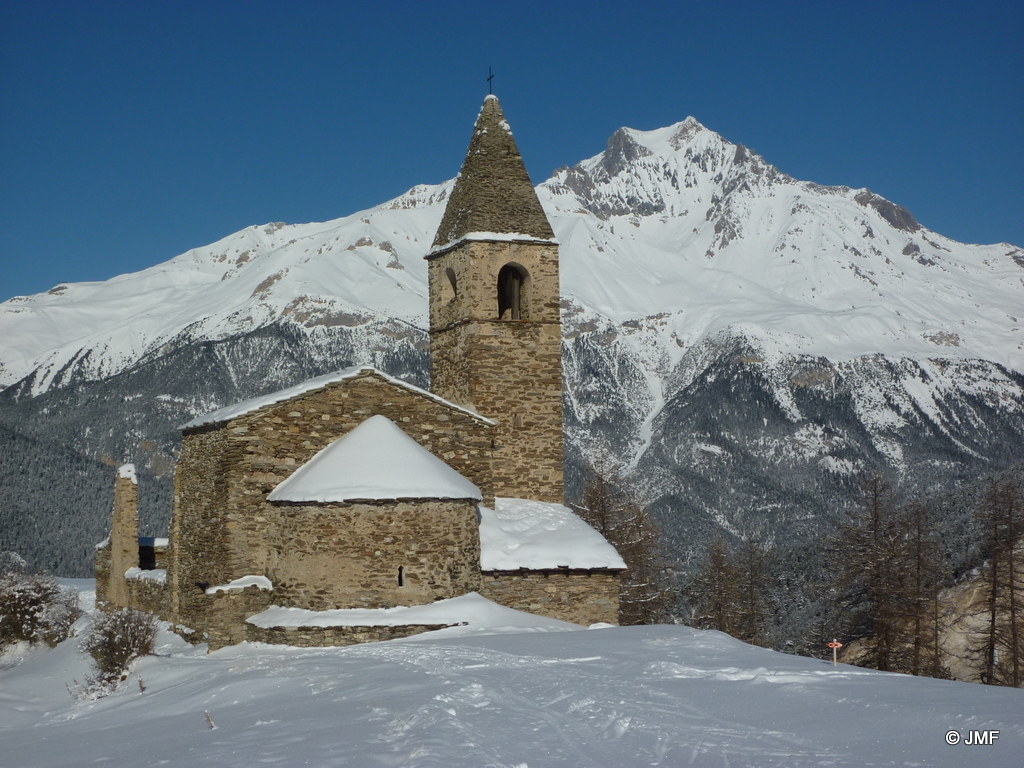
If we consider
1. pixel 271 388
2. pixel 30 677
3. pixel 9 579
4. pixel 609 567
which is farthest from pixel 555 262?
pixel 271 388

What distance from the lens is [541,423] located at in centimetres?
2511

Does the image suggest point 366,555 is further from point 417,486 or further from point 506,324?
point 506,324

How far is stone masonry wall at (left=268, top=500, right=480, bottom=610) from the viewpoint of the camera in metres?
18.9

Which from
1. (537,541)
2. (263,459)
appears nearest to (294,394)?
(263,459)

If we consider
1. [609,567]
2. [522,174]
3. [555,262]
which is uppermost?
[522,174]

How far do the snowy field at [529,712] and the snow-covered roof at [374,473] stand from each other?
8.57ft

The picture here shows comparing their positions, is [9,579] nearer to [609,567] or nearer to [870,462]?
[609,567]

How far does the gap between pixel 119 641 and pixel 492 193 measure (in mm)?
12398

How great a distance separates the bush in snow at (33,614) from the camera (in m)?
28.9

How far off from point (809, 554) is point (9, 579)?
155 feet

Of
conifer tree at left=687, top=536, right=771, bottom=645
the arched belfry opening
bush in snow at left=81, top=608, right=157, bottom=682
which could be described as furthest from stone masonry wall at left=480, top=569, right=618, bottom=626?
conifer tree at left=687, top=536, right=771, bottom=645

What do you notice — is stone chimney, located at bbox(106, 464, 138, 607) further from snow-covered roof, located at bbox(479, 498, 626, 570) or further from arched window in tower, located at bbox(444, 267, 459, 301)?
snow-covered roof, located at bbox(479, 498, 626, 570)

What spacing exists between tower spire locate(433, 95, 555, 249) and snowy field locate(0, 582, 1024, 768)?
34.6 ft

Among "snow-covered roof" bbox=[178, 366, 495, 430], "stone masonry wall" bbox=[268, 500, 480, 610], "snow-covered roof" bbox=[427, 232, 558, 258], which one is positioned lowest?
"stone masonry wall" bbox=[268, 500, 480, 610]
